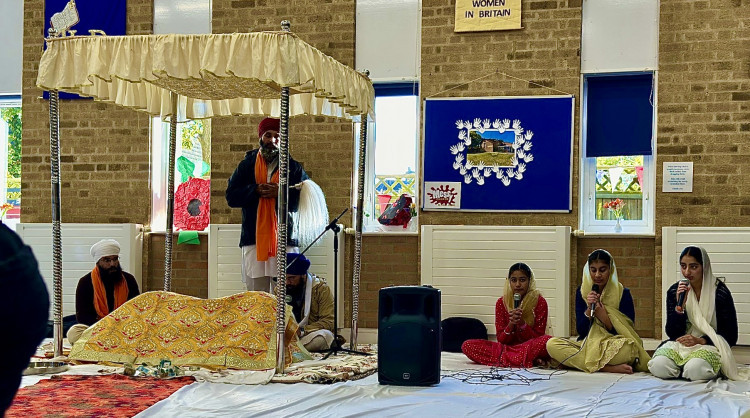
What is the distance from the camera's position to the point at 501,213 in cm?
841

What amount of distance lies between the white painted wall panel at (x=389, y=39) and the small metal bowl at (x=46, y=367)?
3931 mm

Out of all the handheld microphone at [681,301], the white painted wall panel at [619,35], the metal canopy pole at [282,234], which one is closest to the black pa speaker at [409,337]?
the metal canopy pole at [282,234]

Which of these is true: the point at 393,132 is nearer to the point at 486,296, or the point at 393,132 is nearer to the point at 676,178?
the point at 486,296

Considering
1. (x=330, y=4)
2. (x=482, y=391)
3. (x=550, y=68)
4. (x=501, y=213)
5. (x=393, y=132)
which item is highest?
(x=330, y=4)

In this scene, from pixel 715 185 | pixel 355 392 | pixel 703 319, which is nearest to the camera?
pixel 355 392

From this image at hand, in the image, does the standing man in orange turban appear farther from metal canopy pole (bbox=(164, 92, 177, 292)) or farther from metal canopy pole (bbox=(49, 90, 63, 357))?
metal canopy pole (bbox=(49, 90, 63, 357))

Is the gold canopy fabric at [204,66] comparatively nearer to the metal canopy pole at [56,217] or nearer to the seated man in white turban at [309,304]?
the metal canopy pole at [56,217]

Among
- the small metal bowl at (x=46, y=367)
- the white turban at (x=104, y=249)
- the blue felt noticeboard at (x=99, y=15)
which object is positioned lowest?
the small metal bowl at (x=46, y=367)

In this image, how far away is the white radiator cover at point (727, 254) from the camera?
305 inches

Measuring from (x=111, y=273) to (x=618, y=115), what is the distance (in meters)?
4.58

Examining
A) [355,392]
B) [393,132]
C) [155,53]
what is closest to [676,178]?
[393,132]

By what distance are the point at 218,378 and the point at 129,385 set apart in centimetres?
55

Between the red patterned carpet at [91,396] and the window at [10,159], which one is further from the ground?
the window at [10,159]

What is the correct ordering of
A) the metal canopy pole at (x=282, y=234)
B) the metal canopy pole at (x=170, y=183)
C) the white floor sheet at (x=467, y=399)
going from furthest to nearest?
the metal canopy pole at (x=170, y=183) → the metal canopy pole at (x=282, y=234) → the white floor sheet at (x=467, y=399)
